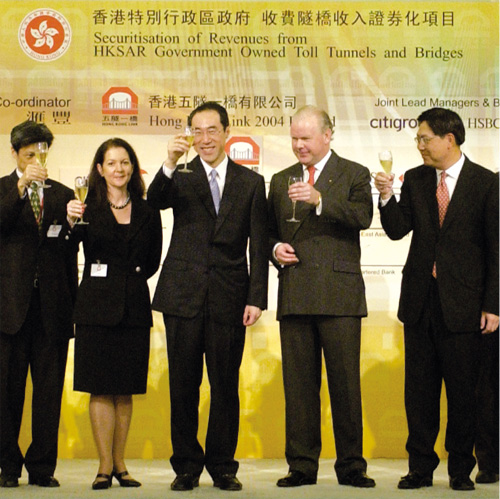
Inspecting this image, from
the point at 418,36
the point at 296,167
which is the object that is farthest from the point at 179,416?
the point at 418,36

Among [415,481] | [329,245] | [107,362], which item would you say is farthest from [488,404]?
[107,362]

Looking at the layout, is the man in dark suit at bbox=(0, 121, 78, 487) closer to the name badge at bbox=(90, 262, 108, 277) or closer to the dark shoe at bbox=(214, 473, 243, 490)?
the name badge at bbox=(90, 262, 108, 277)

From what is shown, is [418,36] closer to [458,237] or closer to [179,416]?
[458,237]

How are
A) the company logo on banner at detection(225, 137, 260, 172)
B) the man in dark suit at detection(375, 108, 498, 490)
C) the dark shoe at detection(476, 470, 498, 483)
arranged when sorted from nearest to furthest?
the man in dark suit at detection(375, 108, 498, 490) → the dark shoe at detection(476, 470, 498, 483) → the company logo on banner at detection(225, 137, 260, 172)

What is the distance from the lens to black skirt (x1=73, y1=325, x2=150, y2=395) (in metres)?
4.71

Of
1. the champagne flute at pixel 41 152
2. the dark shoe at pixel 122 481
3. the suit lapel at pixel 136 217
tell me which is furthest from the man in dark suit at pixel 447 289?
the champagne flute at pixel 41 152

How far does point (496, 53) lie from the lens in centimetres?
606

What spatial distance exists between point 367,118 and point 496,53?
894mm

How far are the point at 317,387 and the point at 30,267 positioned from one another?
1546 millimetres

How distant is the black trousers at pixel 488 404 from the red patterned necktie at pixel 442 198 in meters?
0.75

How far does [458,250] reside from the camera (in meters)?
4.71

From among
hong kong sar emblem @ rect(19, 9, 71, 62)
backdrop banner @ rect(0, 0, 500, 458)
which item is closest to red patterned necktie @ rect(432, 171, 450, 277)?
backdrop banner @ rect(0, 0, 500, 458)

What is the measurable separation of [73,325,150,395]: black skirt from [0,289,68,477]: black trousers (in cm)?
18

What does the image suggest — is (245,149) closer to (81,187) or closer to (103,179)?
(103,179)
